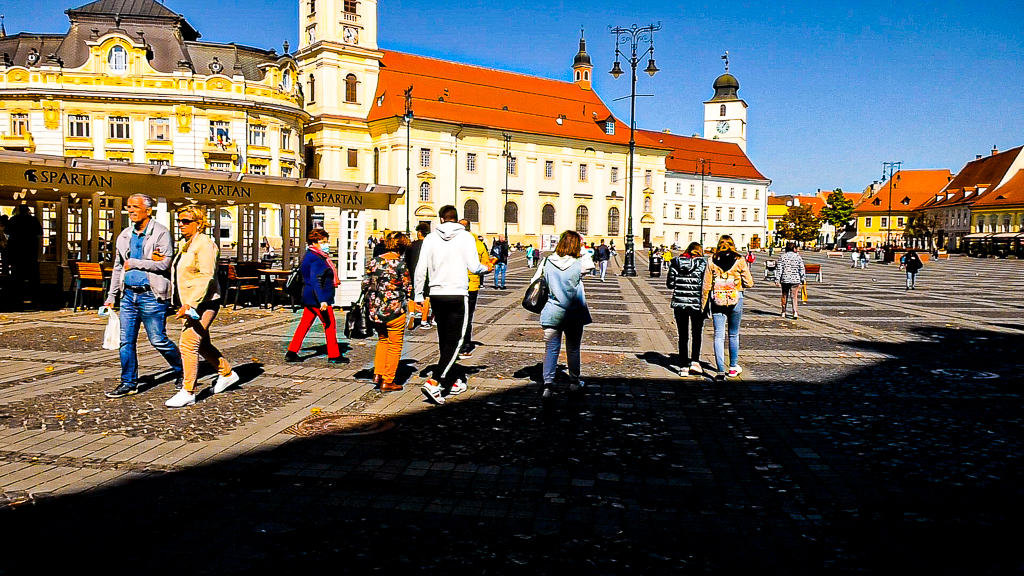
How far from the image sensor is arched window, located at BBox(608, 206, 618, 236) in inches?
3666

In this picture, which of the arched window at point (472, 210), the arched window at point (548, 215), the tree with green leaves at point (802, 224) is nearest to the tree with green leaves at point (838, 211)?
the tree with green leaves at point (802, 224)

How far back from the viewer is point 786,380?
9.71 meters

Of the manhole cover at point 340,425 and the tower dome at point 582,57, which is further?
the tower dome at point 582,57

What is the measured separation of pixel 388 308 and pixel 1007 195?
9502 centimetres

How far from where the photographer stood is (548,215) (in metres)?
88.3

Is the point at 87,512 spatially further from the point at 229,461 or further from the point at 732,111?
the point at 732,111

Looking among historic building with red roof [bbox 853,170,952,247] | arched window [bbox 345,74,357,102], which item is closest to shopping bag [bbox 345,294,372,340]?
arched window [bbox 345,74,357,102]

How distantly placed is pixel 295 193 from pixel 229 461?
13.0 meters

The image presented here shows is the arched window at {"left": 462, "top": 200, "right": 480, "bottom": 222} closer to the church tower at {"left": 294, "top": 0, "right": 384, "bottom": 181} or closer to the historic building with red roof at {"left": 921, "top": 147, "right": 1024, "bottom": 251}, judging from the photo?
the church tower at {"left": 294, "top": 0, "right": 384, "bottom": 181}

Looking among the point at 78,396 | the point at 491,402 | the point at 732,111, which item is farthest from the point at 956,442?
the point at 732,111

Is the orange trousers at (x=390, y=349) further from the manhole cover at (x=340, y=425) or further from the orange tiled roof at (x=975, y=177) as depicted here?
the orange tiled roof at (x=975, y=177)

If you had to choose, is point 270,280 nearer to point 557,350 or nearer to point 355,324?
point 355,324

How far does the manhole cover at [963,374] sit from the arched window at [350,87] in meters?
72.1

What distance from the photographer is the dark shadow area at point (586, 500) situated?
434cm
